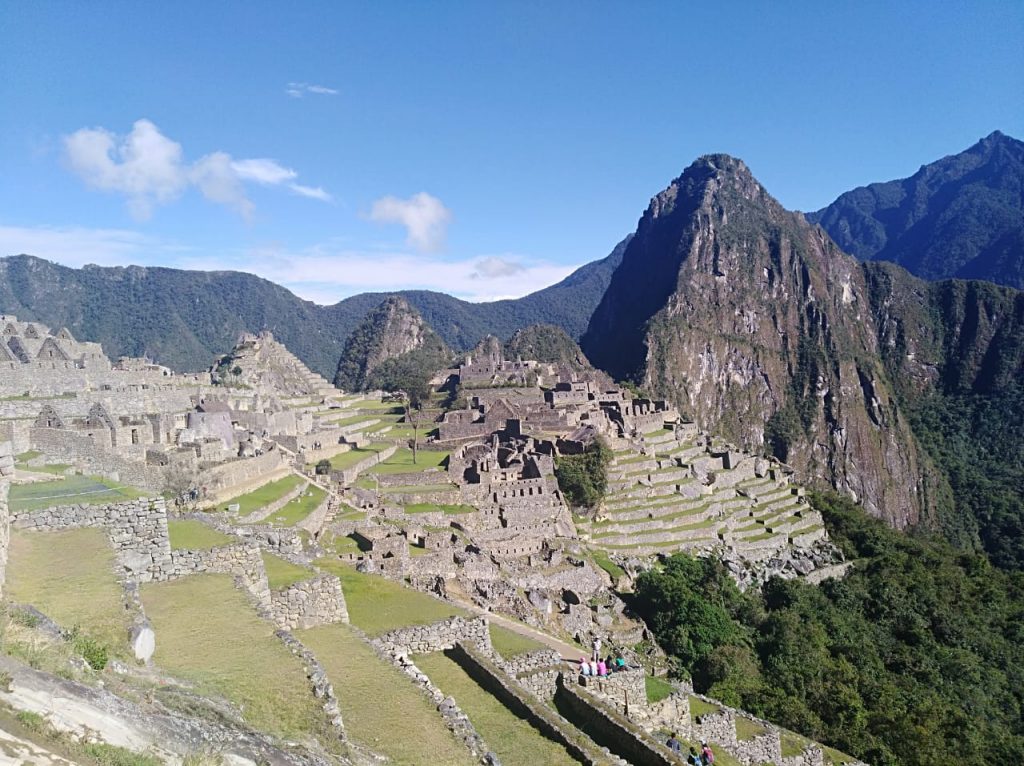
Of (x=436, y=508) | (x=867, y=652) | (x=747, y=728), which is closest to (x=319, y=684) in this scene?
(x=747, y=728)

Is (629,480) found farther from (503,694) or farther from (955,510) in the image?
(955,510)

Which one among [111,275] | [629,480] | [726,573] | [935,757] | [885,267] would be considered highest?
[885,267]

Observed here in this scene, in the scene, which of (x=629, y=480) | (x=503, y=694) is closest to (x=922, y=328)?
(x=629, y=480)

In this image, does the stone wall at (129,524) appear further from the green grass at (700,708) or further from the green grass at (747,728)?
the green grass at (747,728)

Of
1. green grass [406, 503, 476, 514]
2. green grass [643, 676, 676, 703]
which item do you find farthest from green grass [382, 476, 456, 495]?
green grass [643, 676, 676, 703]

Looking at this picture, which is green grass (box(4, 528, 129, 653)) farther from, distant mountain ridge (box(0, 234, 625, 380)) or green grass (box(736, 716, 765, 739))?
distant mountain ridge (box(0, 234, 625, 380))

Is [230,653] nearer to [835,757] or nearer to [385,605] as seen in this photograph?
[385,605]
